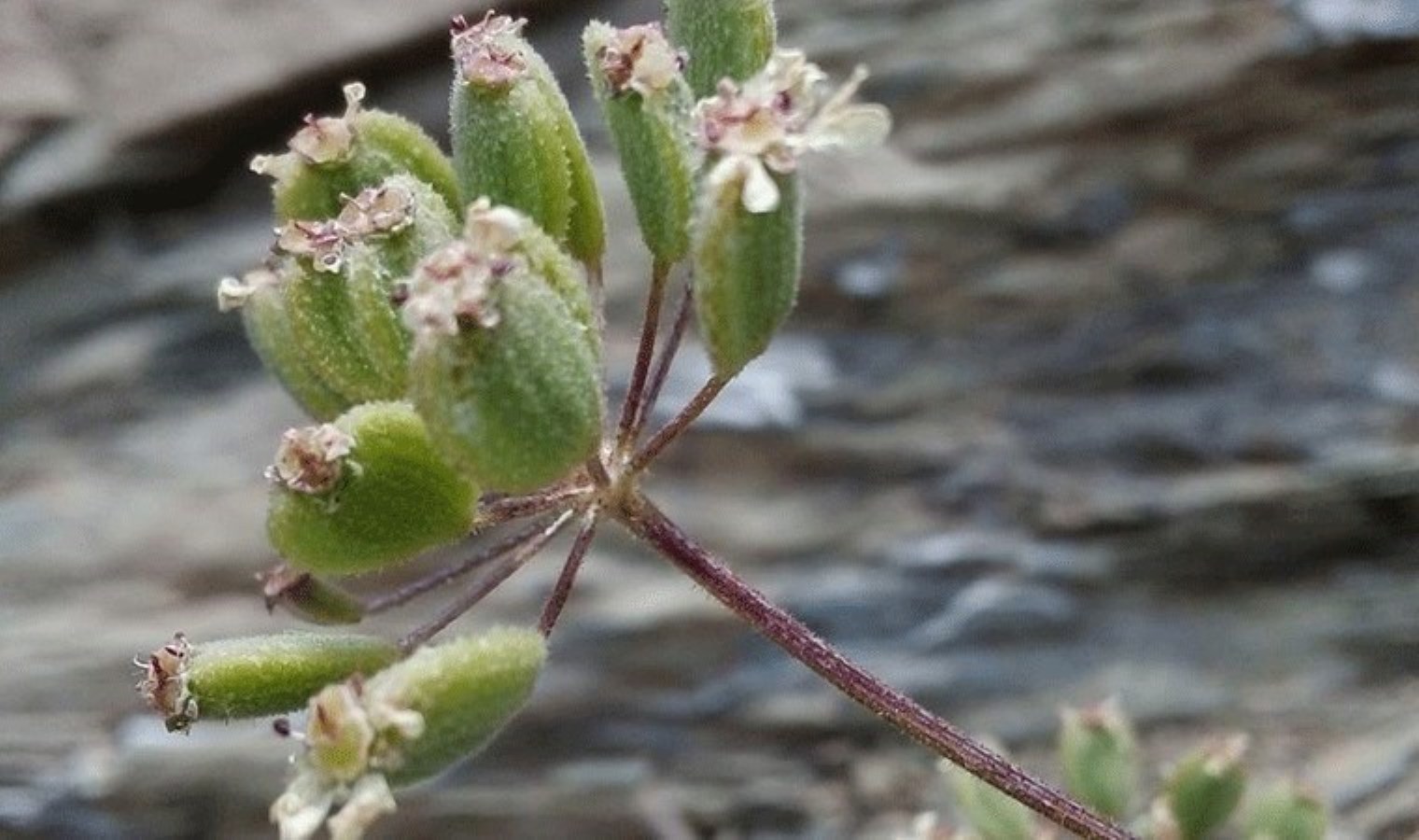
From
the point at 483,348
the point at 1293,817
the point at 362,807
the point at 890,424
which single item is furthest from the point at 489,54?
the point at 890,424

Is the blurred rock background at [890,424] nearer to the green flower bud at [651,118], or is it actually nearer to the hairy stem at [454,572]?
the hairy stem at [454,572]

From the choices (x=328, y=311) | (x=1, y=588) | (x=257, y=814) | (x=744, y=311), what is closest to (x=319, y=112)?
(x=1, y=588)

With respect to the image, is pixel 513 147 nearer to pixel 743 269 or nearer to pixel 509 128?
pixel 509 128

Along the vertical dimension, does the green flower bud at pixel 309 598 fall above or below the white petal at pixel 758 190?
below

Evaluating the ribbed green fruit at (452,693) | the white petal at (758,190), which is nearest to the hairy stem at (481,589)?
the ribbed green fruit at (452,693)

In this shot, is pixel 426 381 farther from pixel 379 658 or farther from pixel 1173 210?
pixel 1173 210

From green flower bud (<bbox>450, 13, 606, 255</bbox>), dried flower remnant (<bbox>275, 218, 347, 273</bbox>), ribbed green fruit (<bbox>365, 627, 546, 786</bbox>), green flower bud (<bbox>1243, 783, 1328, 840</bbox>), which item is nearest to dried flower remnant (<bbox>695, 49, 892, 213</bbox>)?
green flower bud (<bbox>450, 13, 606, 255</bbox>)
